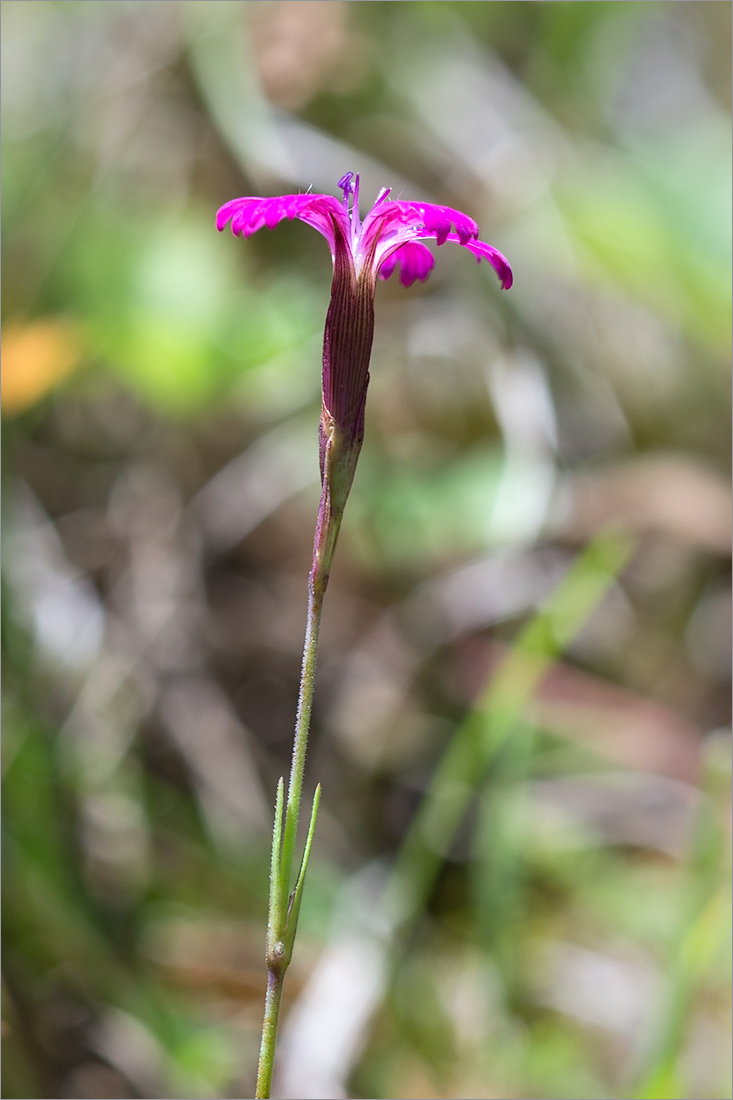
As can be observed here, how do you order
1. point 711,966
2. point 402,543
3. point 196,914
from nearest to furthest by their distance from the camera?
point 711,966 < point 196,914 < point 402,543

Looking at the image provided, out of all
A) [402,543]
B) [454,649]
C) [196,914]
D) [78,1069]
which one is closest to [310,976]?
[196,914]

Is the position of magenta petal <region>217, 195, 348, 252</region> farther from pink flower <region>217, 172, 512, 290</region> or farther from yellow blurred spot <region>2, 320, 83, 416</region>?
yellow blurred spot <region>2, 320, 83, 416</region>

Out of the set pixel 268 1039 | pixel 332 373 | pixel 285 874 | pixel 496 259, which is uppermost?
pixel 496 259

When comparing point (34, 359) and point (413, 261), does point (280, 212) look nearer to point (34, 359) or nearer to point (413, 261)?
point (413, 261)

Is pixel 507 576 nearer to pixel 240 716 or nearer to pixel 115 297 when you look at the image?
pixel 240 716

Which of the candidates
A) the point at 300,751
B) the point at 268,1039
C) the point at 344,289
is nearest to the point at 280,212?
the point at 344,289

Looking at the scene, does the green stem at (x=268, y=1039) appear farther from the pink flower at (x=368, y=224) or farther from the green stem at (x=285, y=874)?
the pink flower at (x=368, y=224)

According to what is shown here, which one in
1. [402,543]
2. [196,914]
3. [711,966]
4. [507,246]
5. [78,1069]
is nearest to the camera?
[78,1069]

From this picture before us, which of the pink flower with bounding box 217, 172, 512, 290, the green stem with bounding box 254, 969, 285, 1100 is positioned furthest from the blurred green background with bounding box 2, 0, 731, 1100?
the pink flower with bounding box 217, 172, 512, 290
